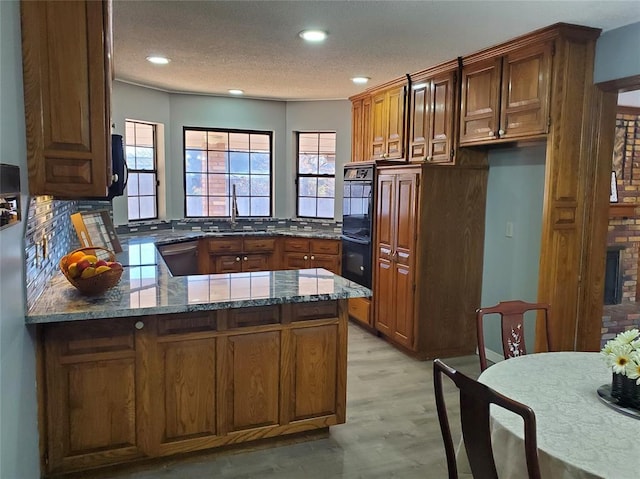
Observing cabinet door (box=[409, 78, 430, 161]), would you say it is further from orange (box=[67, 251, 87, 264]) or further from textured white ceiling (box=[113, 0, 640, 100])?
orange (box=[67, 251, 87, 264])

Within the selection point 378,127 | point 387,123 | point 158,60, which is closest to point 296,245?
point 378,127

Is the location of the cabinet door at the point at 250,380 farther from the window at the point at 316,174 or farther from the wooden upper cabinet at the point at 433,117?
the window at the point at 316,174

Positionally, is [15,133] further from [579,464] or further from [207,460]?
[579,464]

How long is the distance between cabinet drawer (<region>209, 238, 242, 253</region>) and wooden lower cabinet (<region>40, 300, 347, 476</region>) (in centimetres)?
310

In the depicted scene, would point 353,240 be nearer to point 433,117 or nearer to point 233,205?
point 433,117

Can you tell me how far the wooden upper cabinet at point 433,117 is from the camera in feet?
12.9

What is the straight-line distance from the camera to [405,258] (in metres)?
4.12

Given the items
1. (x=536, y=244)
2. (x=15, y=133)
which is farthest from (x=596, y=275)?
(x=15, y=133)

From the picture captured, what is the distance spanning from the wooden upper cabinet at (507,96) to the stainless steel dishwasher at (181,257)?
10.0 feet

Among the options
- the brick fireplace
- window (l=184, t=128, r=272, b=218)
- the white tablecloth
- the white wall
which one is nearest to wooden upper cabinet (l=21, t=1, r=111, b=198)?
the white wall

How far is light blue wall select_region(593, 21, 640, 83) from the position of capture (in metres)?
2.88

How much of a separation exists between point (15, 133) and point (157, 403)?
1398 mm

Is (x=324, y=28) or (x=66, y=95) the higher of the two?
(x=324, y=28)

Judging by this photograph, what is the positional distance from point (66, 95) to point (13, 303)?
0.85m
